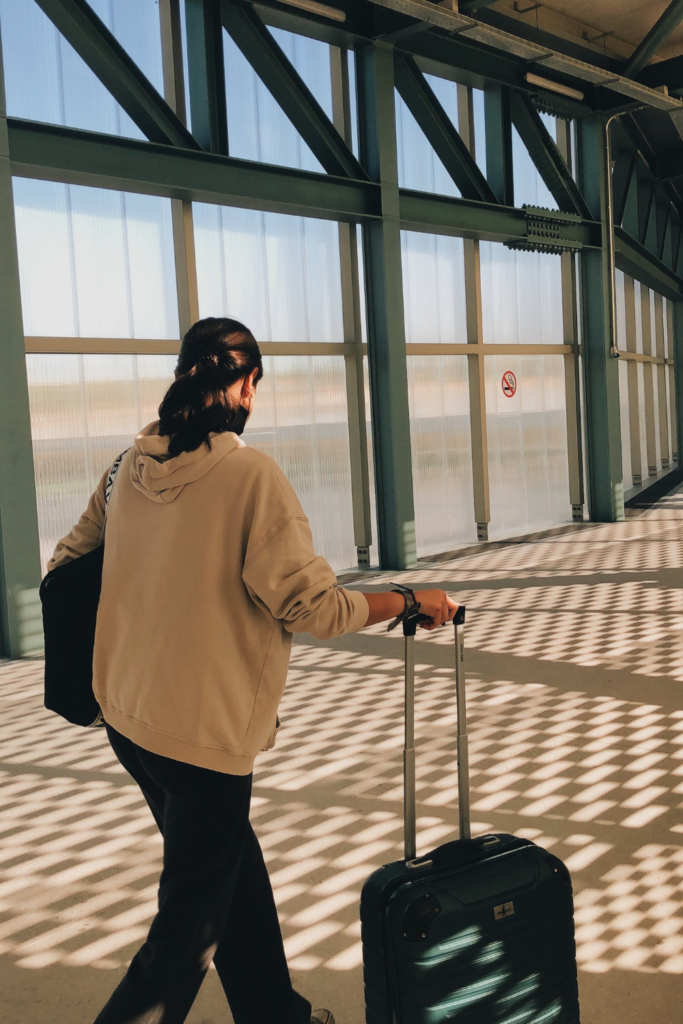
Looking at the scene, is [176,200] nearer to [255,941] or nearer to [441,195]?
[441,195]

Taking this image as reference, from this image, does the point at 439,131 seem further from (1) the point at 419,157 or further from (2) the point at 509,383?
(2) the point at 509,383

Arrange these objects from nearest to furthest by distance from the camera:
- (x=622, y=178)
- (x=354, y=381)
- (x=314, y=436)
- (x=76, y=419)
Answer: (x=76, y=419)
(x=314, y=436)
(x=354, y=381)
(x=622, y=178)

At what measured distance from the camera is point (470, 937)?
1.77m

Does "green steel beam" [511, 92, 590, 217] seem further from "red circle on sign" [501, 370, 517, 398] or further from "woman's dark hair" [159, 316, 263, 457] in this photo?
"woman's dark hair" [159, 316, 263, 457]

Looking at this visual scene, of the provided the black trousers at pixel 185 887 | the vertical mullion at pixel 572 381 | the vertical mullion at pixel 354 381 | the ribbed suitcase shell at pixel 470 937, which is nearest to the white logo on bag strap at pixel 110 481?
the black trousers at pixel 185 887

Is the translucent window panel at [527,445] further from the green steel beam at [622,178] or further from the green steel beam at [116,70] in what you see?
the green steel beam at [116,70]

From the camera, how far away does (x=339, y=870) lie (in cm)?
291

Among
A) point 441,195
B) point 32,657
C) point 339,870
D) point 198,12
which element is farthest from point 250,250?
point 339,870

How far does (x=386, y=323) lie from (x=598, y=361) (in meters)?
4.17

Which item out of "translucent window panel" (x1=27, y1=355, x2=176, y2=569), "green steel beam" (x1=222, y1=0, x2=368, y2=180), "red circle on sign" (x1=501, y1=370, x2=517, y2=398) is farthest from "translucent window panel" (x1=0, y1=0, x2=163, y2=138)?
"red circle on sign" (x1=501, y1=370, x2=517, y2=398)

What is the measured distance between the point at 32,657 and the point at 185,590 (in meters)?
4.75

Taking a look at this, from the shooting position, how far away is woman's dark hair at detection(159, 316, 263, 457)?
5.61 ft

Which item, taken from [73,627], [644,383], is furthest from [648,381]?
[73,627]

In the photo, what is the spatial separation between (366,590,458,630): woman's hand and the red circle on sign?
912 centimetres
